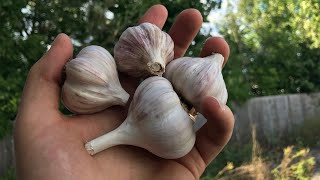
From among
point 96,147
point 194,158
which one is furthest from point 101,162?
point 194,158

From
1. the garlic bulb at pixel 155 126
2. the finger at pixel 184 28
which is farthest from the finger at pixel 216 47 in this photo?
the garlic bulb at pixel 155 126

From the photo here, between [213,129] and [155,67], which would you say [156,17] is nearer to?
[155,67]

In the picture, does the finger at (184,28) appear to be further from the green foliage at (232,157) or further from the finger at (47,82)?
the green foliage at (232,157)

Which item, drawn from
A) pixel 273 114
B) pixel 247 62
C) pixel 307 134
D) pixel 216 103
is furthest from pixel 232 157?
pixel 216 103

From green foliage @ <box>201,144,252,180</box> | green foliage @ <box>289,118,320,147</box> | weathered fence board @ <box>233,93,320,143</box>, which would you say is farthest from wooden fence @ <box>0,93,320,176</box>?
green foliage @ <box>201,144,252,180</box>

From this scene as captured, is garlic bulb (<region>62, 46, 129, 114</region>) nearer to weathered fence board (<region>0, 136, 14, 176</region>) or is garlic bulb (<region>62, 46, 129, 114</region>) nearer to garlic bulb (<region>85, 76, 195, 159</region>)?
garlic bulb (<region>85, 76, 195, 159</region>)
